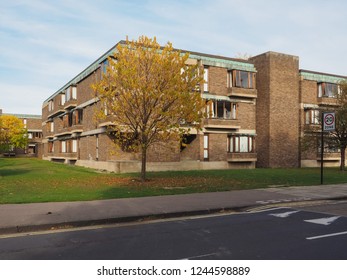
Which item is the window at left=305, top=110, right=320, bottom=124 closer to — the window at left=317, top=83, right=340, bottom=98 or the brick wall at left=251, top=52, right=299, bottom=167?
the brick wall at left=251, top=52, right=299, bottom=167

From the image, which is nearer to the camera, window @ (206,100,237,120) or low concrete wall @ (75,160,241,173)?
low concrete wall @ (75,160,241,173)

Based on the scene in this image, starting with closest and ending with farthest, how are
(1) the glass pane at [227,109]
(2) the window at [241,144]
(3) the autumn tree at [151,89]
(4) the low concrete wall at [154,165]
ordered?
1. (3) the autumn tree at [151,89]
2. (4) the low concrete wall at [154,165]
3. (1) the glass pane at [227,109]
4. (2) the window at [241,144]

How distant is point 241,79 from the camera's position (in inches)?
1435

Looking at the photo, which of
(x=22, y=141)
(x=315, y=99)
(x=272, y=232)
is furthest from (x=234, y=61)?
(x=22, y=141)

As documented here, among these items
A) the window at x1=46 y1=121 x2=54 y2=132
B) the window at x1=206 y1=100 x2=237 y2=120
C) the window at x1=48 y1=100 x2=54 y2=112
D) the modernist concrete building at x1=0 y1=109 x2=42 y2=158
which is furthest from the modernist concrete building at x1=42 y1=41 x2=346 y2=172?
the modernist concrete building at x1=0 y1=109 x2=42 y2=158

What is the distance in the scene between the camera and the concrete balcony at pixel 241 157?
35844mm

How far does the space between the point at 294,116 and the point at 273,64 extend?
21.1 ft

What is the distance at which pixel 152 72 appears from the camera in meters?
19.5

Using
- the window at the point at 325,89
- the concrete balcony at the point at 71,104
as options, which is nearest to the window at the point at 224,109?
the window at the point at 325,89

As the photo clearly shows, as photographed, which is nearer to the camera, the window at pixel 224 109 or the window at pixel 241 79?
the window at pixel 224 109

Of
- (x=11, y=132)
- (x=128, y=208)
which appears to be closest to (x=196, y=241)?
(x=128, y=208)

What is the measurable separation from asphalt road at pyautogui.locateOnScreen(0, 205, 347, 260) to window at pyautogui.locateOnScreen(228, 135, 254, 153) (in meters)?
26.5

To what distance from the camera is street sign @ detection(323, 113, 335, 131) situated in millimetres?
18625

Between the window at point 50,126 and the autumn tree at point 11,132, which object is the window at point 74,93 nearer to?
the window at point 50,126
